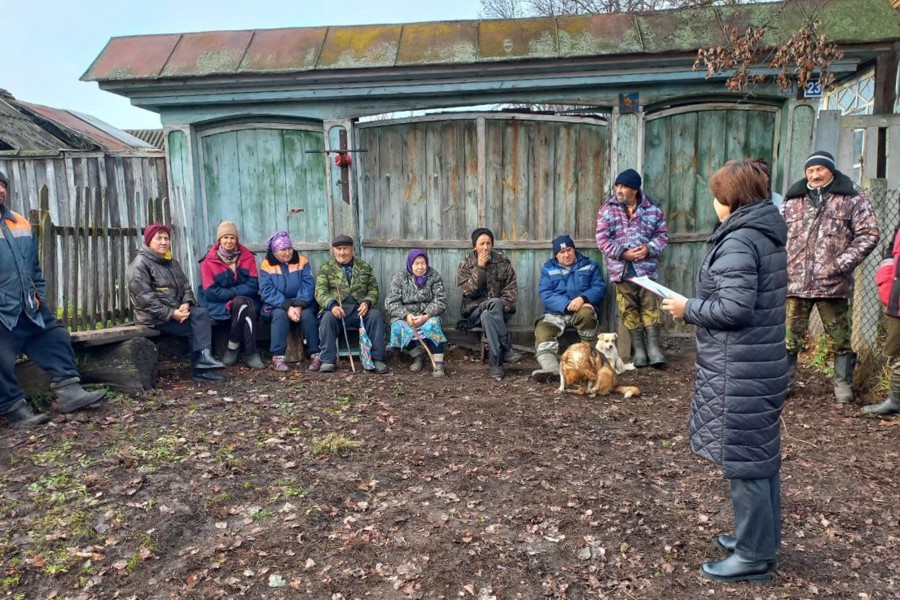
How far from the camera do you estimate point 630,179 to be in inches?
239

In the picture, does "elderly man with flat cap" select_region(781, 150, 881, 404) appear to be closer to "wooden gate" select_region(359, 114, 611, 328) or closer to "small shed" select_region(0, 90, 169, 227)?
"wooden gate" select_region(359, 114, 611, 328)

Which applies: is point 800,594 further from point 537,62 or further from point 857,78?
point 857,78

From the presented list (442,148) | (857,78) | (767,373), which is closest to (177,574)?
(767,373)

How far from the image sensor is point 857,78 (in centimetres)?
703

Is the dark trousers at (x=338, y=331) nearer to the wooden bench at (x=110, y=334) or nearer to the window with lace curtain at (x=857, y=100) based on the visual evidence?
the wooden bench at (x=110, y=334)

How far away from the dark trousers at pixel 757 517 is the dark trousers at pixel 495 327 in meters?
3.62

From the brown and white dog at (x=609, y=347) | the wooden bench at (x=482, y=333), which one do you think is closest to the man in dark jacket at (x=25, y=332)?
the wooden bench at (x=482, y=333)

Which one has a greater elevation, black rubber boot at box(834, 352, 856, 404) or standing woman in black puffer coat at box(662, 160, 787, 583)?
standing woman in black puffer coat at box(662, 160, 787, 583)

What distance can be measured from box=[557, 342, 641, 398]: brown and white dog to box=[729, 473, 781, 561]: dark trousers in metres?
2.76

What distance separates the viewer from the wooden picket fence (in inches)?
216

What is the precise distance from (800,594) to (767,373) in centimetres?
98

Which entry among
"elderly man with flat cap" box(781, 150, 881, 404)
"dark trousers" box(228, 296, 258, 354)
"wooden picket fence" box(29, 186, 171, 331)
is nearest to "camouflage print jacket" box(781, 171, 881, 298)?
"elderly man with flat cap" box(781, 150, 881, 404)

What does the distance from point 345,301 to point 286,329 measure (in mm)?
640

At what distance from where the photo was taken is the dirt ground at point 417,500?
9.64 ft
